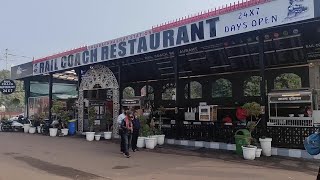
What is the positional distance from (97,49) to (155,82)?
6047mm

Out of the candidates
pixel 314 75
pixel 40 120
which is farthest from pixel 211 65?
pixel 40 120

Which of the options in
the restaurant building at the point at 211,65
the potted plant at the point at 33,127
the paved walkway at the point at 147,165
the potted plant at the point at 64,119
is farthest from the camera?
the potted plant at the point at 33,127

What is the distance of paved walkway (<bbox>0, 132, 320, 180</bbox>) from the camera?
931 centimetres

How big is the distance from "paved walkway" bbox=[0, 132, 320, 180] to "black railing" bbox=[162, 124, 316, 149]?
70 cm

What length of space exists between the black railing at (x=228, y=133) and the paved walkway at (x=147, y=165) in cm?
70

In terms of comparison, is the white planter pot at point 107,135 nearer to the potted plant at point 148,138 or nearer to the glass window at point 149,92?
the potted plant at point 148,138

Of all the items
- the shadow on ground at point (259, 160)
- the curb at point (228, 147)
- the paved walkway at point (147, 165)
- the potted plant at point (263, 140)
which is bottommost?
the paved walkway at point (147, 165)

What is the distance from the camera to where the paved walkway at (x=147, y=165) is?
Answer: 9.31 m

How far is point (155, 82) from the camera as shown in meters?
23.5

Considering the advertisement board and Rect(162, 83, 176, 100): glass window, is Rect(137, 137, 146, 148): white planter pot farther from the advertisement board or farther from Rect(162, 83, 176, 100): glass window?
Rect(162, 83, 176, 100): glass window

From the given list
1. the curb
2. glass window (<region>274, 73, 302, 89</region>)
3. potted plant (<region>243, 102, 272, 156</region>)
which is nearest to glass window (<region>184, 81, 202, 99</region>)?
glass window (<region>274, 73, 302, 89</region>)

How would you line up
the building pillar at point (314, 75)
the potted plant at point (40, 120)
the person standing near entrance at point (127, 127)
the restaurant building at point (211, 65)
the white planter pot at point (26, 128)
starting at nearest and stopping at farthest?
the restaurant building at point (211, 65)
the person standing near entrance at point (127, 127)
the building pillar at point (314, 75)
the potted plant at point (40, 120)
the white planter pot at point (26, 128)

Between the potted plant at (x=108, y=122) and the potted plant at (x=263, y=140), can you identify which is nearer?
the potted plant at (x=263, y=140)

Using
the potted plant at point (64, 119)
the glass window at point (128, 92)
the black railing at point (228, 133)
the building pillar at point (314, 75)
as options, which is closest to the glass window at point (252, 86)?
the building pillar at point (314, 75)
